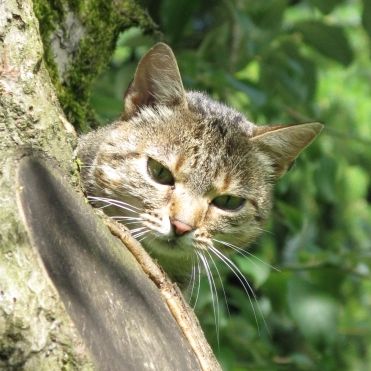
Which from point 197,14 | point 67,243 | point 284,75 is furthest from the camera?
point 197,14

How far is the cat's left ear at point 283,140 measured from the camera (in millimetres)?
3340

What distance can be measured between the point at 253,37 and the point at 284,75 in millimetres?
372

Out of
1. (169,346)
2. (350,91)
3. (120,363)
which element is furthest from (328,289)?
(350,91)

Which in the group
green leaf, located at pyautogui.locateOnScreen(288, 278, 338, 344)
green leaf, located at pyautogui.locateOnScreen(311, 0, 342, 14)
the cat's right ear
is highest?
green leaf, located at pyautogui.locateOnScreen(311, 0, 342, 14)

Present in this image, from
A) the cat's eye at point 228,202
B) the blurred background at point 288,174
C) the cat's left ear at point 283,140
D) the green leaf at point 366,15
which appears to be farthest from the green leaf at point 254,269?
the green leaf at point 366,15

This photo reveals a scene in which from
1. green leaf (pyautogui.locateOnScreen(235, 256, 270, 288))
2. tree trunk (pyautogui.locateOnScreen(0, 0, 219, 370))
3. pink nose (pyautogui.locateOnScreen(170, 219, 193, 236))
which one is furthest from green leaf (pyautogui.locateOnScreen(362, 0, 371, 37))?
tree trunk (pyautogui.locateOnScreen(0, 0, 219, 370))

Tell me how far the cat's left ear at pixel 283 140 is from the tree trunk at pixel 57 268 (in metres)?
1.03

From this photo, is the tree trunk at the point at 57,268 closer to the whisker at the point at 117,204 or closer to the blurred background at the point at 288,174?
the whisker at the point at 117,204

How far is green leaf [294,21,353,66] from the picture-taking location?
4422 mm

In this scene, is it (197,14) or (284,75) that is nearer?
(284,75)

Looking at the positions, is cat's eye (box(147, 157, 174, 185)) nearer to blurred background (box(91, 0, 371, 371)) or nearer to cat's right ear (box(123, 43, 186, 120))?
cat's right ear (box(123, 43, 186, 120))

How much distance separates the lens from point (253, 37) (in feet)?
13.7

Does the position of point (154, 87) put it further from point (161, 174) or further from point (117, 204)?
point (117, 204)

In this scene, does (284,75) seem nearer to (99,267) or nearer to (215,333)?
(215,333)
